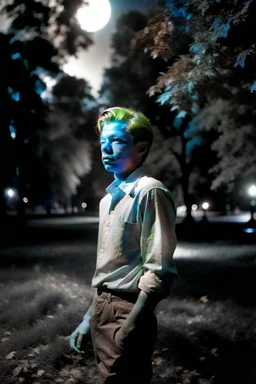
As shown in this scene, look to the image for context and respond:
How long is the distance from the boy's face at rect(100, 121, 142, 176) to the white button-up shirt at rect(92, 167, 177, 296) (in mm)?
79

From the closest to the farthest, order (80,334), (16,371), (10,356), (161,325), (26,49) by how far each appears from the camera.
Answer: (80,334) < (16,371) < (10,356) < (161,325) < (26,49)

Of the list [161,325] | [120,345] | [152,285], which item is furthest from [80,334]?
[161,325]

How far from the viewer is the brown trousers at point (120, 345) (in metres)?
2.25

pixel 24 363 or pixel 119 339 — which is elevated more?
pixel 119 339

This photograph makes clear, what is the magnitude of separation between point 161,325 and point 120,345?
4.45 metres

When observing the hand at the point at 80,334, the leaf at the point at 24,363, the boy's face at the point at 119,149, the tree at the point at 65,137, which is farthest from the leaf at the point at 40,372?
the tree at the point at 65,137

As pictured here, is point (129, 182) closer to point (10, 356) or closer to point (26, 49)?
point (10, 356)

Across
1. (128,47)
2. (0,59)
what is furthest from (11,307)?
(128,47)

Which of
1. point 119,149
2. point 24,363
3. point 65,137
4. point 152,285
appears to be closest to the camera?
point 152,285

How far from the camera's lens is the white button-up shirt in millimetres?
2188

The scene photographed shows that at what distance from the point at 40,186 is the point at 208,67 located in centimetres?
2393

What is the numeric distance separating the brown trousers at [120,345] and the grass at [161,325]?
4.19 ft

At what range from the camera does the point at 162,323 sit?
21.5 feet

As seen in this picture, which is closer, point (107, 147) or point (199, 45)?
point (107, 147)
